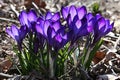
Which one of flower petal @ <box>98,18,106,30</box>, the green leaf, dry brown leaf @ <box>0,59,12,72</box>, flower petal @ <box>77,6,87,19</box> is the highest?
flower petal @ <box>77,6,87,19</box>

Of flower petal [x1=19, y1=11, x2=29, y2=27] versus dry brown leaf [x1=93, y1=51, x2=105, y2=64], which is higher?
flower petal [x1=19, y1=11, x2=29, y2=27]

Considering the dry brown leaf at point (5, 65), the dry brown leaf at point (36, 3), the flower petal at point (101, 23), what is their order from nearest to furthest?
the flower petal at point (101, 23) < the dry brown leaf at point (5, 65) < the dry brown leaf at point (36, 3)

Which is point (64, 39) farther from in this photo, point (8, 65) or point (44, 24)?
point (8, 65)

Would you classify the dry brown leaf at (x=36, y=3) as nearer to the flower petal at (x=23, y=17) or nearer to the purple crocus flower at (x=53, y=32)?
the flower petal at (x=23, y=17)

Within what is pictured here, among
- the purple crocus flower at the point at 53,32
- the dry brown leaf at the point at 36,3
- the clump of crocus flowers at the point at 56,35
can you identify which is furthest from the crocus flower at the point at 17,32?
the dry brown leaf at the point at 36,3

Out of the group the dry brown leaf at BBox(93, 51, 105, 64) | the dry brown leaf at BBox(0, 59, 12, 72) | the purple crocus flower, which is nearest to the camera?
the purple crocus flower

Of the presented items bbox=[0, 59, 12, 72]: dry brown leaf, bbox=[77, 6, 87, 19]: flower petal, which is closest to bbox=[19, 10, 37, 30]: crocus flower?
bbox=[77, 6, 87, 19]: flower petal

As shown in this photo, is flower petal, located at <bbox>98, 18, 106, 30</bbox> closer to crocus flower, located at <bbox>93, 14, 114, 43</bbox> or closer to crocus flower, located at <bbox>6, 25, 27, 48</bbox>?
crocus flower, located at <bbox>93, 14, 114, 43</bbox>

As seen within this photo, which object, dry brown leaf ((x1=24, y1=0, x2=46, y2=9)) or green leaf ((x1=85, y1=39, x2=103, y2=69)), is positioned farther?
dry brown leaf ((x1=24, y1=0, x2=46, y2=9))
